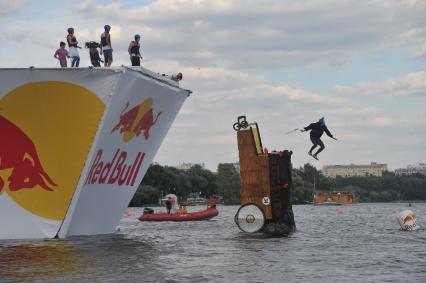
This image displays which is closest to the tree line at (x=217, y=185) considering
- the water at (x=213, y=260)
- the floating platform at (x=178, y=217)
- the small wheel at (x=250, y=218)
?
the floating platform at (x=178, y=217)

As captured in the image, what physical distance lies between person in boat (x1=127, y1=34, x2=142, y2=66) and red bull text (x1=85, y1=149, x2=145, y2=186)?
3452 mm

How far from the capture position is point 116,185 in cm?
3028

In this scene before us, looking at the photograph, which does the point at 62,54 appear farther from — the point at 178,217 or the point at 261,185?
the point at 178,217

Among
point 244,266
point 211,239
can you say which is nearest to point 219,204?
point 211,239

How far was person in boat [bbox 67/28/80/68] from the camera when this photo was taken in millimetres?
28672

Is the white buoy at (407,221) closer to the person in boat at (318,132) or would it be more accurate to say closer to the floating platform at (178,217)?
the person in boat at (318,132)

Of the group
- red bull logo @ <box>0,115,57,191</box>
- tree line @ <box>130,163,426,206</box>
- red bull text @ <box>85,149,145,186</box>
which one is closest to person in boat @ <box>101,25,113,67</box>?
red bull text @ <box>85,149,145,186</box>

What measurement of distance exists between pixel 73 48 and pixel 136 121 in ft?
12.1

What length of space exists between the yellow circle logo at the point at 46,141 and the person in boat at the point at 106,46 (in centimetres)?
252

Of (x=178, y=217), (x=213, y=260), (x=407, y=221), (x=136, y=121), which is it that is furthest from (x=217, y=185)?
(x=213, y=260)

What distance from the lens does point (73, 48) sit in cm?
2866

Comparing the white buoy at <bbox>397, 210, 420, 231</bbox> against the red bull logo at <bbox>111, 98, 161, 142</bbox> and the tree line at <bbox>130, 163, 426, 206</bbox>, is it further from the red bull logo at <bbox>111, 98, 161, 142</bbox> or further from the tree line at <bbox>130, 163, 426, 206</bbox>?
the tree line at <bbox>130, 163, 426, 206</bbox>

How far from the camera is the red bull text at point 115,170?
91.4 ft

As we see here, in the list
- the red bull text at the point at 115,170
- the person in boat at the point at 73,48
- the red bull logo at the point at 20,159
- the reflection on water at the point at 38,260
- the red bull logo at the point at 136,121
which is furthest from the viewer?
the person in boat at the point at 73,48
